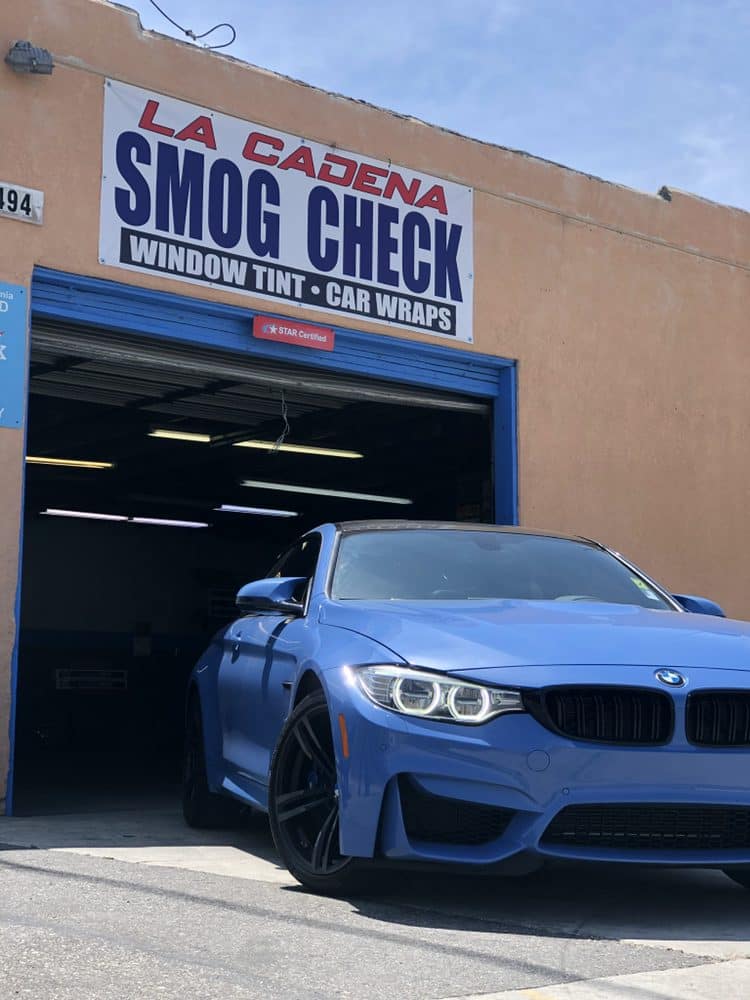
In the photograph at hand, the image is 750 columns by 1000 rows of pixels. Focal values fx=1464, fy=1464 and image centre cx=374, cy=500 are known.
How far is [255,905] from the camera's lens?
5012mm

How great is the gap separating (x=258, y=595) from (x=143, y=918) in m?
1.88

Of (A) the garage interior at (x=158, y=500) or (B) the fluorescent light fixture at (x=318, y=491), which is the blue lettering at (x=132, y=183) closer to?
(A) the garage interior at (x=158, y=500)

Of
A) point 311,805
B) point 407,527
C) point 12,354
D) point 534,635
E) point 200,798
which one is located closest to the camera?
point 534,635

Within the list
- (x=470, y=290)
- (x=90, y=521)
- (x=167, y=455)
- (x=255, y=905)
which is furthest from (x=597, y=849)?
(x=90, y=521)

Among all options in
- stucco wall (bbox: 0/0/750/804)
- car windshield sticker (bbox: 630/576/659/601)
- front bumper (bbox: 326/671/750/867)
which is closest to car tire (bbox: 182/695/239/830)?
stucco wall (bbox: 0/0/750/804)

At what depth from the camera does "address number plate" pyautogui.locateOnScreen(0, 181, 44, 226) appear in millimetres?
8836

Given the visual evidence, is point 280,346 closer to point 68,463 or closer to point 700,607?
point 700,607

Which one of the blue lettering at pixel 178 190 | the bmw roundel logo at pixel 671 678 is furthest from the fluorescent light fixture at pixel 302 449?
the bmw roundel logo at pixel 671 678

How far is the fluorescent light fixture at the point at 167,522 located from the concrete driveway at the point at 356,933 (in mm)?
14213

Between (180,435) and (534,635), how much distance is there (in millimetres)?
10141

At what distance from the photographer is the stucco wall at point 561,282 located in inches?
360

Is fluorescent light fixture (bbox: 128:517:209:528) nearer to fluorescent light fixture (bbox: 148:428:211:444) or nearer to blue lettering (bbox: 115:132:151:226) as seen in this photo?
fluorescent light fixture (bbox: 148:428:211:444)

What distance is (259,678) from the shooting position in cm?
650

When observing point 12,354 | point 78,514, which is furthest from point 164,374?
point 78,514
